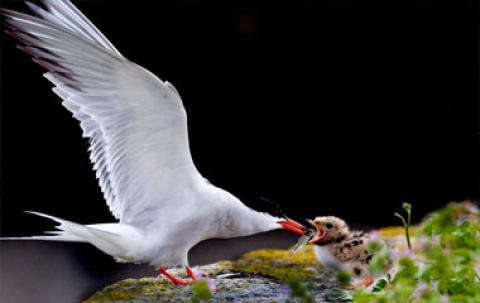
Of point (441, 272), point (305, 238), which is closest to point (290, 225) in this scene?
point (305, 238)

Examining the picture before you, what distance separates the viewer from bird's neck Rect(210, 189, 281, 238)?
2133 mm

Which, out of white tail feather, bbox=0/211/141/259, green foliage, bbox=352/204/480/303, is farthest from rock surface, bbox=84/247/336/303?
green foliage, bbox=352/204/480/303

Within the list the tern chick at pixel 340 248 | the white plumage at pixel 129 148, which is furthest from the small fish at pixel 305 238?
the white plumage at pixel 129 148

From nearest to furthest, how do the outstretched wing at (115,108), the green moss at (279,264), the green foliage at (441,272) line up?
the green foliage at (441,272) < the outstretched wing at (115,108) < the green moss at (279,264)

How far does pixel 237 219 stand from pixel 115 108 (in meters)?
→ 0.46

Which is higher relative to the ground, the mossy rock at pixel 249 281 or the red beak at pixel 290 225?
the red beak at pixel 290 225

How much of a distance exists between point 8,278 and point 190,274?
1047 millimetres

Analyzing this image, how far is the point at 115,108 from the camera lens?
2035 mm

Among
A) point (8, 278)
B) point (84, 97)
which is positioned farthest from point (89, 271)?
point (84, 97)

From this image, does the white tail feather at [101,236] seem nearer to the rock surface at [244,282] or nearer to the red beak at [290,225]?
the rock surface at [244,282]

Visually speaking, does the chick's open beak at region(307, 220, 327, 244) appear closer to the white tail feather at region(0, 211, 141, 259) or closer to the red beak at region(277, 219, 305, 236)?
the red beak at region(277, 219, 305, 236)

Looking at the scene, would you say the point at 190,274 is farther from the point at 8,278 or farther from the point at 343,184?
the point at 343,184

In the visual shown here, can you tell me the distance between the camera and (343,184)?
408 centimetres

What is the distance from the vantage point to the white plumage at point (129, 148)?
195 centimetres
